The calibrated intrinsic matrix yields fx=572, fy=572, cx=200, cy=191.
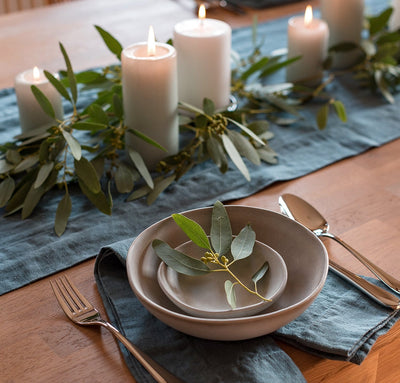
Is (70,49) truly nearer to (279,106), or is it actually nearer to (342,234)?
(279,106)

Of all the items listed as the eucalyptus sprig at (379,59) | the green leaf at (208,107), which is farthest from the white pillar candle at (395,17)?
the green leaf at (208,107)

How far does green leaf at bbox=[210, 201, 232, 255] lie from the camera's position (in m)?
0.64

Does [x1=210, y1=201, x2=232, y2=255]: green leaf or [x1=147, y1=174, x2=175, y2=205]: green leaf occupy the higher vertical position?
[x1=210, y1=201, x2=232, y2=255]: green leaf

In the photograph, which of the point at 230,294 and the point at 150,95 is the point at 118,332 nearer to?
the point at 230,294

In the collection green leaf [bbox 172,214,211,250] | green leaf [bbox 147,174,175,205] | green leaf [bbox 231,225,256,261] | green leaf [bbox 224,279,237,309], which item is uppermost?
green leaf [bbox 172,214,211,250]

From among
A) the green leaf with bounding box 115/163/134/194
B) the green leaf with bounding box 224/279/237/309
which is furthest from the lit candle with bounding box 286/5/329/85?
the green leaf with bounding box 224/279/237/309

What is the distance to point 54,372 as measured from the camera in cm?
57

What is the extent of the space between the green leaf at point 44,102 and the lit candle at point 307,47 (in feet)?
1.74

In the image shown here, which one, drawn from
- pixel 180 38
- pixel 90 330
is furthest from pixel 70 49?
pixel 90 330

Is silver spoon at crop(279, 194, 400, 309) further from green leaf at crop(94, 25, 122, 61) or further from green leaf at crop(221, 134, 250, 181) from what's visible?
green leaf at crop(94, 25, 122, 61)

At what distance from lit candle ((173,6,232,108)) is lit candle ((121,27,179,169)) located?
10 cm

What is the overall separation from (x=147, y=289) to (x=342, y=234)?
313 mm

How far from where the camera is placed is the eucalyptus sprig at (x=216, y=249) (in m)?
0.61

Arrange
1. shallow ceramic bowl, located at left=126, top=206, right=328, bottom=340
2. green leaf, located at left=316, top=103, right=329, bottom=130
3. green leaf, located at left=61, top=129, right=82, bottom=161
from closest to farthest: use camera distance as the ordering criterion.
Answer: shallow ceramic bowl, located at left=126, top=206, right=328, bottom=340, green leaf, located at left=61, top=129, right=82, bottom=161, green leaf, located at left=316, top=103, right=329, bottom=130
